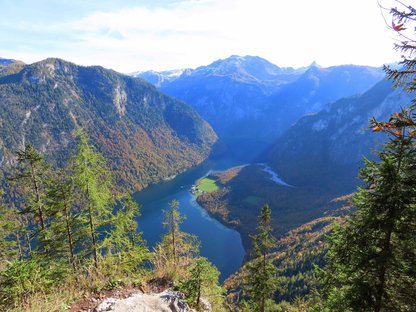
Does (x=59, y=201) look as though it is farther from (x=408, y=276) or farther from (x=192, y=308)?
(x=408, y=276)

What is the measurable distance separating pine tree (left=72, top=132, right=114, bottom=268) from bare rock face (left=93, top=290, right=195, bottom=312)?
6940 mm

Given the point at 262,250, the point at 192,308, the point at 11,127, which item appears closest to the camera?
the point at 192,308

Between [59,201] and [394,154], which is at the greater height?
[394,154]

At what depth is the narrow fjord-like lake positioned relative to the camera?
99.3 meters

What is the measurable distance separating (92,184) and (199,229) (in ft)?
360

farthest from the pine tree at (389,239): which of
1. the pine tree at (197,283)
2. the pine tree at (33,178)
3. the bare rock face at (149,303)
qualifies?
the pine tree at (33,178)

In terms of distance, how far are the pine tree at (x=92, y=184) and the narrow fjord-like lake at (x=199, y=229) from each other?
6008 cm

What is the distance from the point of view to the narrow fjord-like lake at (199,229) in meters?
99.3

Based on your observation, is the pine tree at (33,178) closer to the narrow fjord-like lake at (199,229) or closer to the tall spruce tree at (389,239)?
the tall spruce tree at (389,239)

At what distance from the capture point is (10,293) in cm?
765

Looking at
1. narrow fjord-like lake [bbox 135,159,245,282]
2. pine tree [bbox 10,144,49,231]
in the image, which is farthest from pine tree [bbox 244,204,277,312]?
narrow fjord-like lake [bbox 135,159,245,282]

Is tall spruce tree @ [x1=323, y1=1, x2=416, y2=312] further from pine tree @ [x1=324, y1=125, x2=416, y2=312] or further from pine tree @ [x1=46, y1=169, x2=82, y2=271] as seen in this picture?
pine tree @ [x1=46, y1=169, x2=82, y2=271]

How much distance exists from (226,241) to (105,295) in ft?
356

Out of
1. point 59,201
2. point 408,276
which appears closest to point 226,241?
point 59,201
